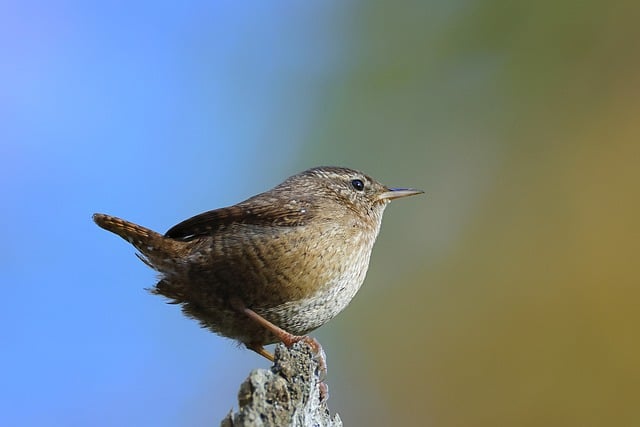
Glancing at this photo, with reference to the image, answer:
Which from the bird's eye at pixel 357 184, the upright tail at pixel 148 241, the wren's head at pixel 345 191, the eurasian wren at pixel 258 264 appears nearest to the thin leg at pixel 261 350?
the eurasian wren at pixel 258 264

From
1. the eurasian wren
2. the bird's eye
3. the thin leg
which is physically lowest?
the thin leg

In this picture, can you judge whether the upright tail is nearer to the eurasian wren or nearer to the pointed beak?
the eurasian wren

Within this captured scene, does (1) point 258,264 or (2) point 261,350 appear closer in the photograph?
(1) point 258,264

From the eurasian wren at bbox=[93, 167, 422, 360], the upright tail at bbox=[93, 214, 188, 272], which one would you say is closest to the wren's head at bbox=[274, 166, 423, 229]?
the eurasian wren at bbox=[93, 167, 422, 360]

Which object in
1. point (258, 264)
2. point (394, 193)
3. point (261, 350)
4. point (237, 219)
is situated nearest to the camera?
point (258, 264)

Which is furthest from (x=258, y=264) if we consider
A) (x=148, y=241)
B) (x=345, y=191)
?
(x=345, y=191)

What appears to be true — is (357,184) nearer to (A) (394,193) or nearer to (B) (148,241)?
(A) (394,193)

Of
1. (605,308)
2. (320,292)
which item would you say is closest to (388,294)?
(605,308)
